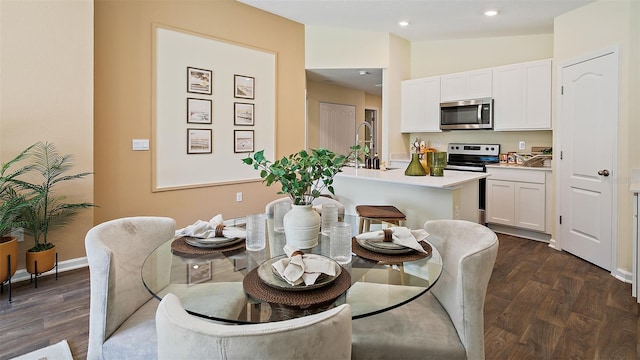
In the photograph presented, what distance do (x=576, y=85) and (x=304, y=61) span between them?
3381 mm

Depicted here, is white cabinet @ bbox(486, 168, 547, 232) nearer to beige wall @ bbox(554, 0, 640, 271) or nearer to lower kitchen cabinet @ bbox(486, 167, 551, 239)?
lower kitchen cabinet @ bbox(486, 167, 551, 239)

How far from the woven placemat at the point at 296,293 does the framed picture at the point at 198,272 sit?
8.4 inches

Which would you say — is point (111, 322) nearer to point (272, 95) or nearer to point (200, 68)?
point (200, 68)

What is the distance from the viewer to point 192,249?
5.13 feet

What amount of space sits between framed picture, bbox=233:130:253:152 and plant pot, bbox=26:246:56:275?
222cm

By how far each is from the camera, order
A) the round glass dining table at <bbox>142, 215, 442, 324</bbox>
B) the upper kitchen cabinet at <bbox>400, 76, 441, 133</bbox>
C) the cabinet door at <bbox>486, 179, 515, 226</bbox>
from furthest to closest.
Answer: the upper kitchen cabinet at <bbox>400, 76, 441, 133</bbox> < the cabinet door at <bbox>486, 179, 515, 226</bbox> < the round glass dining table at <bbox>142, 215, 442, 324</bbox>

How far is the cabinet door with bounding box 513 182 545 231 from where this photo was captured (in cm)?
408

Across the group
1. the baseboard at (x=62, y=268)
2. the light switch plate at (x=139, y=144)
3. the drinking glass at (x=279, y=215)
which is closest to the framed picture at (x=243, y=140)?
the light switch plate at (x=139, y=144)

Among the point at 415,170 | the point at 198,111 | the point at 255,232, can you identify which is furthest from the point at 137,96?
the point at 415,170

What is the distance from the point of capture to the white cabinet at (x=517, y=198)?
161 inches

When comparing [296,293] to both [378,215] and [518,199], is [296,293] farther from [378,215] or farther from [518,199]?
[518,199]

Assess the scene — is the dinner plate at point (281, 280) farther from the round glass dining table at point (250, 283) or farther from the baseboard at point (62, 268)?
the baseboard at point (62, 268)

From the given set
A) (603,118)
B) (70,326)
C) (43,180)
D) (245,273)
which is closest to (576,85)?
(603,118)

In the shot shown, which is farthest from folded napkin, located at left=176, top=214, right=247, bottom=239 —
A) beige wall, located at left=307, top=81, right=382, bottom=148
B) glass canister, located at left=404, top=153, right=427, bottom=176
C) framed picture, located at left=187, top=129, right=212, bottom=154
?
beige wall, located at left=307, top=81, right=382, bottom=148
